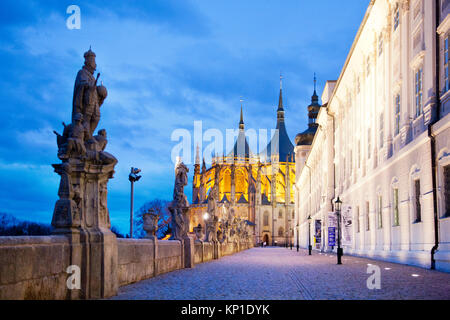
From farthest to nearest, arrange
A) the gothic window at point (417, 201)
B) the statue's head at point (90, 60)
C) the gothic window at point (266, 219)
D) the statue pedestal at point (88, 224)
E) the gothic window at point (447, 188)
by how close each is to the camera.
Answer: the gothic window at point (266, 219)
the gothic window at point (417, 201)
the gothic window at point (447, 188)
the statue's head at point (90, 60)
the statue pedestal at point (88, 224)

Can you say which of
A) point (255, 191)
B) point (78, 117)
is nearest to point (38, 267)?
point (78, 117)

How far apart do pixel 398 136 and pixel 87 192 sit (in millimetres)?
16514

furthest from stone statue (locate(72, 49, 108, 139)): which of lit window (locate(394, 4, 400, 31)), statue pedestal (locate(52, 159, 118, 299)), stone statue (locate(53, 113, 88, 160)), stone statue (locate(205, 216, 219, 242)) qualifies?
stone statue (locate(205, 216, 219, 242))

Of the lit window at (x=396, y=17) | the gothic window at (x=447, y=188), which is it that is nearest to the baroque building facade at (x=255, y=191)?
the lit window at (x=396, y=17)

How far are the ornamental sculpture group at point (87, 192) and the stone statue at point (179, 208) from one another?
966 cm

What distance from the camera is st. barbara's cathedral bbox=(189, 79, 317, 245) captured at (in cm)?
11819

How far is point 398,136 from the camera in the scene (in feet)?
73.8

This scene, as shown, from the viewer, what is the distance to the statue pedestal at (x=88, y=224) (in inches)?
324

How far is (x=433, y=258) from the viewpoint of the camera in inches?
671

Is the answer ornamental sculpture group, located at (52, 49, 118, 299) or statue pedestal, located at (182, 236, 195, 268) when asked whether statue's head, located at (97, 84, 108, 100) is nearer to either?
ornamental sculpture group, located at (52, 49, 118, 299)

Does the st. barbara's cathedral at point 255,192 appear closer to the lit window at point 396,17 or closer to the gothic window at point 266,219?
the gothic window at point 266,219

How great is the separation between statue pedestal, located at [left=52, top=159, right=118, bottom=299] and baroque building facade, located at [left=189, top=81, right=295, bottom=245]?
10504 cm
